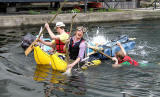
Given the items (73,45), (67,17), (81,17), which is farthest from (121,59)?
(81,17)

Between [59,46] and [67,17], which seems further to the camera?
[67,17]

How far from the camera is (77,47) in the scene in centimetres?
825

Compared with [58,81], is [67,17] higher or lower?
higher

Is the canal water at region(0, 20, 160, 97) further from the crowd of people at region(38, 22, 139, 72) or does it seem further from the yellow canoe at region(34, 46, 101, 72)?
the crowd of people at region(38, 22, 139, 72)

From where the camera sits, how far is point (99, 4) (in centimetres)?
2653

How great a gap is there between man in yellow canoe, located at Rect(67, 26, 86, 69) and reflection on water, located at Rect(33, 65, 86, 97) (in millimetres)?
427

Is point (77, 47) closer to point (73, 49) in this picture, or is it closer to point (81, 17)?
point (73, 49)

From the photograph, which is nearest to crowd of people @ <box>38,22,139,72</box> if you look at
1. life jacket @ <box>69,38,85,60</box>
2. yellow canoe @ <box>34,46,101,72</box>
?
life jacket @ <box>69,38,85,60</box>

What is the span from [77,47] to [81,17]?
12990 millimetres

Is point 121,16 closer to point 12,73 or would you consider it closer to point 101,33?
point 101,33

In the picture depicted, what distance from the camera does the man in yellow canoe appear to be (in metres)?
7.88

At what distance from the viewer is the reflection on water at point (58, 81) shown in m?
6.87

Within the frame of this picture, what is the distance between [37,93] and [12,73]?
203cm

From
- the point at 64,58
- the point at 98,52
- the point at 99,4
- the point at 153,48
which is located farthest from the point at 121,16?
the point at 64,58
